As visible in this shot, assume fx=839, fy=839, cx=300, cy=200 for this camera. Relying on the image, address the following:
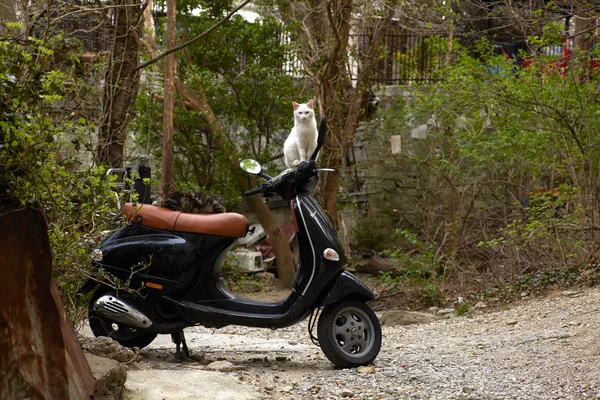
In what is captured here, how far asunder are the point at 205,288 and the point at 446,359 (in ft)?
5.32

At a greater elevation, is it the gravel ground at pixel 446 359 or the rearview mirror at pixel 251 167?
the rearview mirror at pixel 251 167

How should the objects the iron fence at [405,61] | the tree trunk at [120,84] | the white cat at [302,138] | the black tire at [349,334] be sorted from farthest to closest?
the iron fence at [405,61], the tree trunk at [120,84], the white cat at [302,138], the black tire at [349,334]

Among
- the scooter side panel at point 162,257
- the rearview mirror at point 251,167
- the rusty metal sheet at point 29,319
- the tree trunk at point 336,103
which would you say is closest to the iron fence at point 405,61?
the tree trunk at point 336,103

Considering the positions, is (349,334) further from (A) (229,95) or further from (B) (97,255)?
(A) (229,95)

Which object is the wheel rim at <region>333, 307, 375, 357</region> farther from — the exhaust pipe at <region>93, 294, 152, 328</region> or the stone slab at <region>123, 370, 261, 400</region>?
the exhaust pipe at <region>93, 294, 152, 328</region>

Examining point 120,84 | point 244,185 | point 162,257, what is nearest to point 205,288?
point 162,257

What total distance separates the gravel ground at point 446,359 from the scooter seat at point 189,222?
0.81 meters

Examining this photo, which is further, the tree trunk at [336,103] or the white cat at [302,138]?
the tree trunk at [336,103]

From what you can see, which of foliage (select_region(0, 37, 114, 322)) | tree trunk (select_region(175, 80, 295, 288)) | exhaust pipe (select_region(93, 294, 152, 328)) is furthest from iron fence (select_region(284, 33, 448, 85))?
foliage (select_region(0, 37, 114, 322))

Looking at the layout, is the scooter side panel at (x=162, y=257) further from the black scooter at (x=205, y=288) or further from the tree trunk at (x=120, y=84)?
the tree trunk at (x=120, y=84)

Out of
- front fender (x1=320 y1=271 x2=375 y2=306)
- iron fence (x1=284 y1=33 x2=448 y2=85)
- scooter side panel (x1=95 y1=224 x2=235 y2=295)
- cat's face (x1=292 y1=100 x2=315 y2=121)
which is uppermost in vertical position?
iron fence (x1=284 y1=33 x2=448 y2=85)

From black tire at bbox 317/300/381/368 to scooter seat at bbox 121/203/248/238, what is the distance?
2.56 ft

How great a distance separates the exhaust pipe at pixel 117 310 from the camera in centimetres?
496

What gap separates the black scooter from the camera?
16.4 feet
